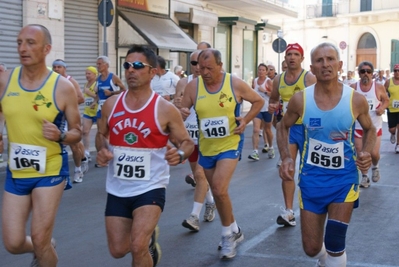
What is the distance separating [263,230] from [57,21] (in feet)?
40.2

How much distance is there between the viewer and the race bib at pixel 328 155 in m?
4.97

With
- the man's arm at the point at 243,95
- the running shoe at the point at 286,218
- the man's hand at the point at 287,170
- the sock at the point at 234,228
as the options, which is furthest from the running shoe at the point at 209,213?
the man's hand at the point at 287,170

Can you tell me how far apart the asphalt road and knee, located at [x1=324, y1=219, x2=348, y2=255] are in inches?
50.4

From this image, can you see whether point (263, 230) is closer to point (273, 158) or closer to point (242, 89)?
point (242, 89)

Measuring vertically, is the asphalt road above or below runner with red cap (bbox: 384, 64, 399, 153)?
below

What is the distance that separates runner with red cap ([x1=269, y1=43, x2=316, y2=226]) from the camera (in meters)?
7.57

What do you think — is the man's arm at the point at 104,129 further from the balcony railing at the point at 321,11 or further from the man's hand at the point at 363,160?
the balcony railing at the point at 321,11

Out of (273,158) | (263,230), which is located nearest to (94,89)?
(273,158)

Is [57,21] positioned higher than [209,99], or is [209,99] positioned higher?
[57,21]

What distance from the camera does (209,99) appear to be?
6.70 meters

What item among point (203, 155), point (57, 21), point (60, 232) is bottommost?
point (60, 232)

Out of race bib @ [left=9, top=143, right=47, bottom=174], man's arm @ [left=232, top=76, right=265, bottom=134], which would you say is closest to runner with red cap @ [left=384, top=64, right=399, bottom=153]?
man's arm @ [left=232, top=76, right=265, bottom=134]

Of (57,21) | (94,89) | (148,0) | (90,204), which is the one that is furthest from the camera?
(148,0)

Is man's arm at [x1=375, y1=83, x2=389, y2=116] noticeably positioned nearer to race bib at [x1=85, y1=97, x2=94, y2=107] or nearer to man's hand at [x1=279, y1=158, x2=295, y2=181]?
race bib at [x1=85, y1=97, x2=94, y2=107]
